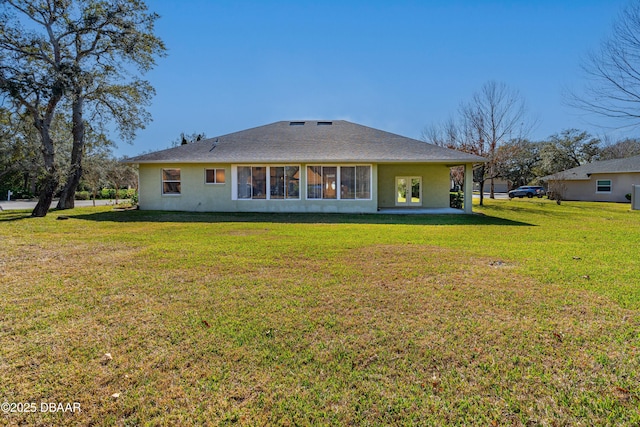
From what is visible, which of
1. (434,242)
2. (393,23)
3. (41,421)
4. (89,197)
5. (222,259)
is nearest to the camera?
(41,421)

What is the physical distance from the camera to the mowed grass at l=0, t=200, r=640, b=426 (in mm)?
2285

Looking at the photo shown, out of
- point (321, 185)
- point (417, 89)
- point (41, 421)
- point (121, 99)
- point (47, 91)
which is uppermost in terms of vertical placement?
point (417, 89)

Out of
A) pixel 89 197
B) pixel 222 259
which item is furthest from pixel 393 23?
pixel 89 197

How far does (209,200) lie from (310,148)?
5.81m

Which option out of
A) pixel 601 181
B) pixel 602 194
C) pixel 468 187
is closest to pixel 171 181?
pixel 468 187

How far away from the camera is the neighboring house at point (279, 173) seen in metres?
15.7

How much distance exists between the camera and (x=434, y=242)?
8.30 m

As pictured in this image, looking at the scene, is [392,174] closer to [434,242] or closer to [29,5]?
[434,242]

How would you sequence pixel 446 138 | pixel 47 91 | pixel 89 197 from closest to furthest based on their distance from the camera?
1. pixel 47 91
2. pixel 446 138
3. pixel 89 197

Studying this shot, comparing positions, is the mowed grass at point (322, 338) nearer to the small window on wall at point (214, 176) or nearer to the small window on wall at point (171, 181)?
the small window on wall at point (214, 176)

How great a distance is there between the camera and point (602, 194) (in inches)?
1135

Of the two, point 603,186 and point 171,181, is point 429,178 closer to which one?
point 171,181

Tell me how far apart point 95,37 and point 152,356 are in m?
20.2

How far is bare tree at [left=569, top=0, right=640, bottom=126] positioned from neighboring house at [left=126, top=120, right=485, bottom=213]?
5.13 metres
